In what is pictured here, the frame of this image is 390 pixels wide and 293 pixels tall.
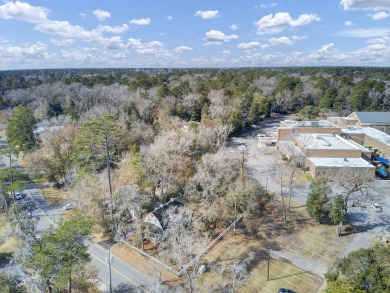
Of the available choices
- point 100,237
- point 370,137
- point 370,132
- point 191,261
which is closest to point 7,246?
point 100,237

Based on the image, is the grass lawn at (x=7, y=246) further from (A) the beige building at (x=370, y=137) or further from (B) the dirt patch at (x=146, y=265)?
(A) the beige building at (x=370, y=137)

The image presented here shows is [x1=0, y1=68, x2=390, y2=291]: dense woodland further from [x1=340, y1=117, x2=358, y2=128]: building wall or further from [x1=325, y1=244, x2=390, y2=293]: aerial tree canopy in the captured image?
[x1=340, y1=117, x2=358, y2=128]: building wall

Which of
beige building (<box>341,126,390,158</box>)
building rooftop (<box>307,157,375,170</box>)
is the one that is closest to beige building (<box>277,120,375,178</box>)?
building rooftop (<box>307,157,375,170</box>)

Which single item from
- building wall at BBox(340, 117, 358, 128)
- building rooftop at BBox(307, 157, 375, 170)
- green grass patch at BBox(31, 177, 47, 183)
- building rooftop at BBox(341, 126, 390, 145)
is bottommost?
green grass patch at BBox(31, 177, 47, 183)

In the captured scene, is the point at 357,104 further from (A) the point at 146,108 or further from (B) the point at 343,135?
(A) the point at 146,108

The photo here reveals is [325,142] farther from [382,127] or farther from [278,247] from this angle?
[278,247]

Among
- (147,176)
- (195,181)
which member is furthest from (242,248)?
(147,176)
